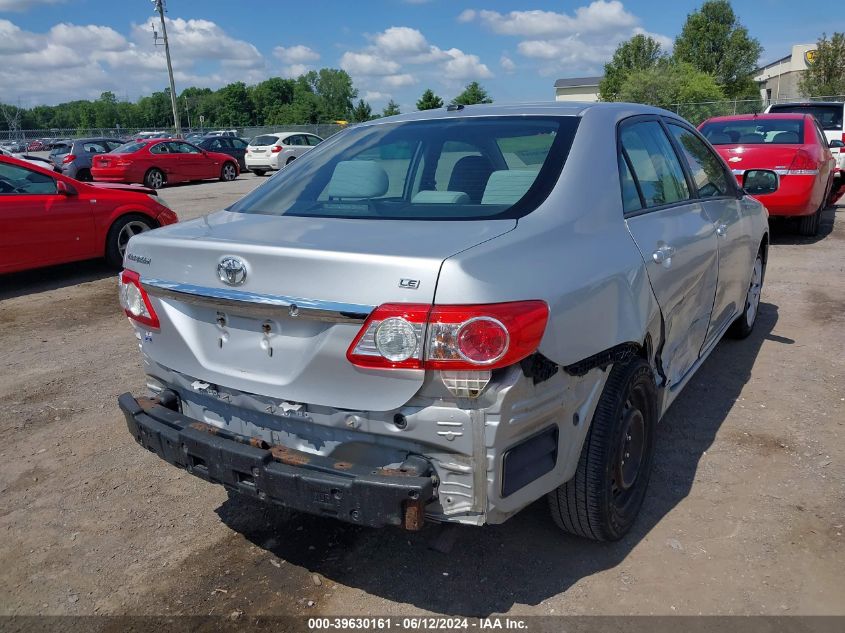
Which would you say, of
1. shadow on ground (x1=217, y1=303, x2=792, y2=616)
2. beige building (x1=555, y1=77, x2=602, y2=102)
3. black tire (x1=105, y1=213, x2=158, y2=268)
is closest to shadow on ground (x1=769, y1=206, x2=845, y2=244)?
shadow on ground (x1=217, y1=303, x2=792, y2=616)

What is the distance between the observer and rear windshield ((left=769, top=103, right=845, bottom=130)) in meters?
13.7

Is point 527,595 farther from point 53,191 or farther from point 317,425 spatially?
point 53,191

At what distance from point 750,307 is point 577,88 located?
364 ft

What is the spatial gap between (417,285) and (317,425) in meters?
0.61

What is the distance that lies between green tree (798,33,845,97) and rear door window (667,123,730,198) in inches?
1672

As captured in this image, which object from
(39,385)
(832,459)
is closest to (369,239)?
(832,459)

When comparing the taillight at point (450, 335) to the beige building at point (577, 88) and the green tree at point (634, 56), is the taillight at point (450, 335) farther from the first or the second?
the beige building at point (577, 88)

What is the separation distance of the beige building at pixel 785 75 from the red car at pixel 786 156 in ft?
177

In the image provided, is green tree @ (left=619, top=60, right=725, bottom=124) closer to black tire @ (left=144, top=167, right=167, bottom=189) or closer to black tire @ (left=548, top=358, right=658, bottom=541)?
black tire @ (left=144, top=167, right=167, bottom=189)

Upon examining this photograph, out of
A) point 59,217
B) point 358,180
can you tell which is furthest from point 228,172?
point 358,180

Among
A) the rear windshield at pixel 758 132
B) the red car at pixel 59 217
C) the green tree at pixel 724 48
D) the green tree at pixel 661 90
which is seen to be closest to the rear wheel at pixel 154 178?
the red car at pixel 59 217

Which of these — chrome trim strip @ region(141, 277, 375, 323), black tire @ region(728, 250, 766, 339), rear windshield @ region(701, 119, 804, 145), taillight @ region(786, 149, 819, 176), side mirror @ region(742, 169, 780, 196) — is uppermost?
rear windshield @ region(701, 119, 804, 145)

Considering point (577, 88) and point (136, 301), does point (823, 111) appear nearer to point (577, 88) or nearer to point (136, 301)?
point (136, 301)

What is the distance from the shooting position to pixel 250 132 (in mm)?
47156
